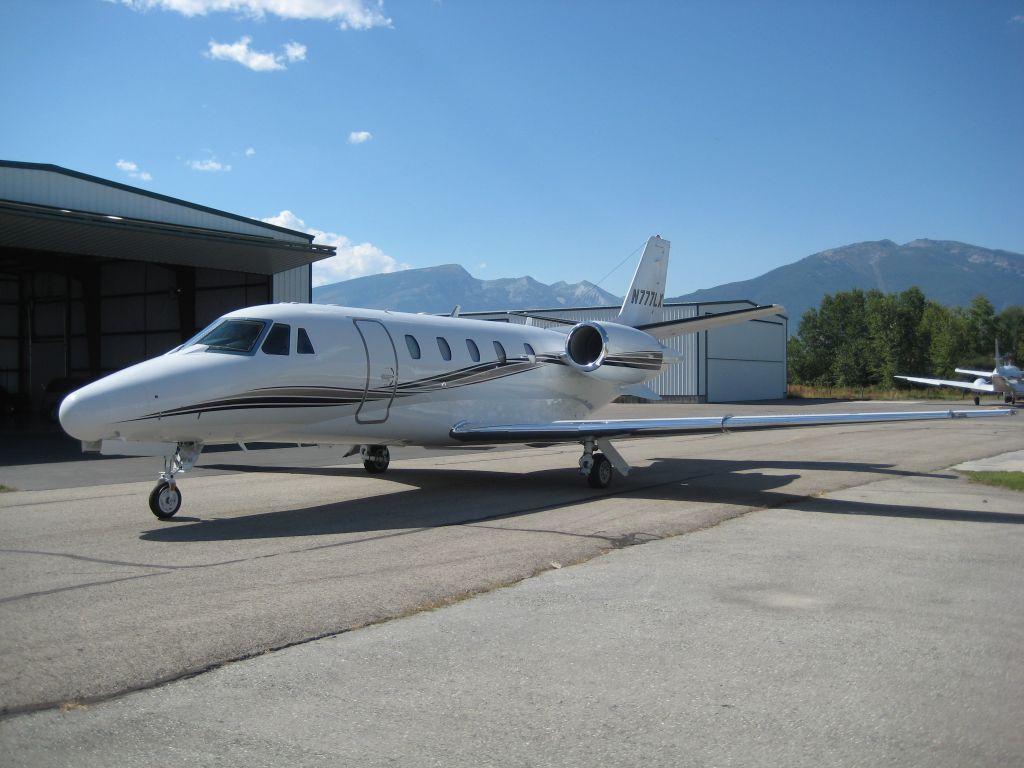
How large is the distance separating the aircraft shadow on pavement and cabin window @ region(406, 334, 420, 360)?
2.15 metres

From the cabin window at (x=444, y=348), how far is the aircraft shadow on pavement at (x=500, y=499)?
2186 mm

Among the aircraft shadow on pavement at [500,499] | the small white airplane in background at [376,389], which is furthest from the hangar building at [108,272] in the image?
the small white airplane in background at [376,389]

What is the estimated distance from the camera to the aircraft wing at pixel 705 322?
50.0ft

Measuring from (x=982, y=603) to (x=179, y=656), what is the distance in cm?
588

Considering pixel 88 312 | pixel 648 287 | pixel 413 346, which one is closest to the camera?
pixel 413 346

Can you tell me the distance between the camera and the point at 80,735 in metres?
3.99

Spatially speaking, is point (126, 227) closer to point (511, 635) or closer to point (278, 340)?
point (278, 340)

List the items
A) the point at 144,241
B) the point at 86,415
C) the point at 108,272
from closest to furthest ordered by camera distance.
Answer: the point at 86,415 < the point at 144,241 < the point at 108,272

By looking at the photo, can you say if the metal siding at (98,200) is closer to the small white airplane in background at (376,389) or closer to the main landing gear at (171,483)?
the small white airplane in background at (376,389)

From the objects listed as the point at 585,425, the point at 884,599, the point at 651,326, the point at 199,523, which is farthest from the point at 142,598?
the point at 651,326

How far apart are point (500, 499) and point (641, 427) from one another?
2.48 m

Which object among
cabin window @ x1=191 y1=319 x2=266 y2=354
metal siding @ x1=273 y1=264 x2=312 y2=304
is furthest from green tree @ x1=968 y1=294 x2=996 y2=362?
cabin window @ x1=191 y1=319 x2=266 y2=354

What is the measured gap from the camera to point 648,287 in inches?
819

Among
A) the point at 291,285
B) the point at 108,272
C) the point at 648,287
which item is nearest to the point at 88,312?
the point at 108,272
